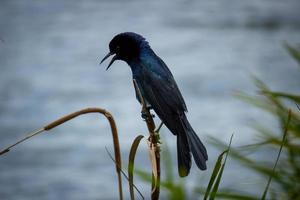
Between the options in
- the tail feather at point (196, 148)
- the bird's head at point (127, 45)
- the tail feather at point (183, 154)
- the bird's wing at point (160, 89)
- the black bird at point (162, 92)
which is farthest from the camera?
the bird's head at point (127, 45)

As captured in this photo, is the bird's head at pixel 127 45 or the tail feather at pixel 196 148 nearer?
the tail feather at pixel 196 148

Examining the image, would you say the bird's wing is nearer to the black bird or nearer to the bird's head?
the black bird

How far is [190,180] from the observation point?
8.28 m

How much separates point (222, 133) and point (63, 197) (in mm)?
1699

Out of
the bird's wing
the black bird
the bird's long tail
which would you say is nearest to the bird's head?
the black bird

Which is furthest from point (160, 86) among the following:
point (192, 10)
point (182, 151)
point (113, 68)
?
point (192, 10)

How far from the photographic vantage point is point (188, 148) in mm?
3521

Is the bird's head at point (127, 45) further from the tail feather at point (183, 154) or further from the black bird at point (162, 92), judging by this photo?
the tail feather at point (183, 154)

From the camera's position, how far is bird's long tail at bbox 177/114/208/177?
3182mm

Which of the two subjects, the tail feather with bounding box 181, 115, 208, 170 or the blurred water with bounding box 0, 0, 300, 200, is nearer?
the tail feather with bounding box 181, 115, 208, 170

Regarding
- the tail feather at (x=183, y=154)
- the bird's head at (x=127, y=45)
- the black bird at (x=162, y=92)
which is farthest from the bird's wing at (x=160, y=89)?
the tail feather at (x=183, y=154)

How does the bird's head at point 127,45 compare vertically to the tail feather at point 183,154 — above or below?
above

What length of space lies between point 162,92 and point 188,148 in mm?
657

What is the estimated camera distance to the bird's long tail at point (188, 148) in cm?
318
